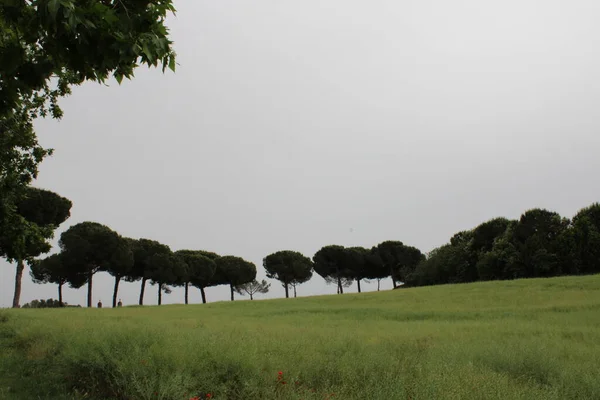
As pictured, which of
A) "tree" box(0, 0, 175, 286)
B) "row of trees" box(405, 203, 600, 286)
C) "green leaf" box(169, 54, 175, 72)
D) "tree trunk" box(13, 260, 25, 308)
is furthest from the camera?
"row of trees" box(405, 203, 600, 286)

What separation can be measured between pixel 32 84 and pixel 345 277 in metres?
84.8

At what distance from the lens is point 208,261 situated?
72.2 m

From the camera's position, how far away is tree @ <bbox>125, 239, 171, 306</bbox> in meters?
60.5

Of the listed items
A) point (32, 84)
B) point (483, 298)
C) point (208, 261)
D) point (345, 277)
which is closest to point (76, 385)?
point (32, 84)

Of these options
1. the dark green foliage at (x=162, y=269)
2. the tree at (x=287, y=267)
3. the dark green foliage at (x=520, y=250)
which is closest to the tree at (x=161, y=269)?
the dark green foliage at (x=162, y=269)

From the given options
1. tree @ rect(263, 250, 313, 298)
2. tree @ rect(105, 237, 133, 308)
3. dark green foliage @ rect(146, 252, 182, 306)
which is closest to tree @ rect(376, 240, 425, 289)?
tree @ rect(263, 250, 313, 298)

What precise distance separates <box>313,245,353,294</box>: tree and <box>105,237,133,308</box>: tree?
4221 centimetres

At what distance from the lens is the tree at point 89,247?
49938mm

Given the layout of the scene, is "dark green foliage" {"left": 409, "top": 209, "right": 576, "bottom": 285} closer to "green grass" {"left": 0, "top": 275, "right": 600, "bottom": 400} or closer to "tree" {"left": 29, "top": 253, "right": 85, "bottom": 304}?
"green grass" {"left": 0, "top": 275, "right": 600, "bottom": 400}

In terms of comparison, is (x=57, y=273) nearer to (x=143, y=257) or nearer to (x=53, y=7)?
(x=143, y=257)

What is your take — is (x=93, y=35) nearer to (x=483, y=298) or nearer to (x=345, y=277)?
(x=483, y=298)

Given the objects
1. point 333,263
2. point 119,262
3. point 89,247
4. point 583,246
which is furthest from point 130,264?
point 583,246

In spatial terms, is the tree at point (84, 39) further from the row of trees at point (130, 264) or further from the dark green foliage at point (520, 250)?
the dark green foliage at point (520, 250)

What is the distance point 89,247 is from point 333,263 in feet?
161
